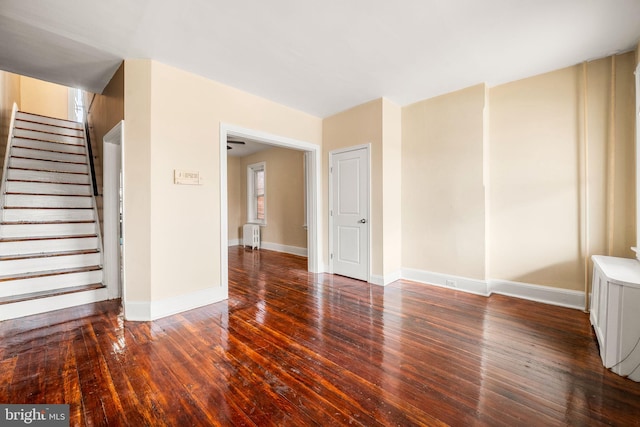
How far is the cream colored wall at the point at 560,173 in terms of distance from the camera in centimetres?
280

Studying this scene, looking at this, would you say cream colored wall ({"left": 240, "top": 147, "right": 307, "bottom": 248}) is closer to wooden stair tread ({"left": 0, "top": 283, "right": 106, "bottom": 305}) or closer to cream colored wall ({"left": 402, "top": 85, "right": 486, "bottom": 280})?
cream colored wall ({"left": 402, "top": 85, "right": 486, "bottom": 280})

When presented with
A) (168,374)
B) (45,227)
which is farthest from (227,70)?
(45,227)

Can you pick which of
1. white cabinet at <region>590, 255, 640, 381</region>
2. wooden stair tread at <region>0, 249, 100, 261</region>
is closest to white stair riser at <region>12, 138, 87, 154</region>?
wooden stair tread at <region>0, 249, 100, 261</region>

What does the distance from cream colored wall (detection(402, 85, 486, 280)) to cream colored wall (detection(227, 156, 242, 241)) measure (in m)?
5.34

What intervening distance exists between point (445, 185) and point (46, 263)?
5.30m

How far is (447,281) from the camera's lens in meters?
3.83

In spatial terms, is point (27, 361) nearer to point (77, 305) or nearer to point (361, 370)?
point (77, 305)

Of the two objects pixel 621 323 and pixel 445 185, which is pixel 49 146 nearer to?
pixel 445 185

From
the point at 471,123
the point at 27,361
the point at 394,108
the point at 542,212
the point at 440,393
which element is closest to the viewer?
the point at 440,393

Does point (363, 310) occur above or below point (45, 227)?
below

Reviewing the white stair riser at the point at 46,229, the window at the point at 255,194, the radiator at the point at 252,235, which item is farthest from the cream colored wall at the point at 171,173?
the window at the point at 255,194

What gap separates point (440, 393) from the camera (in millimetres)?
1692

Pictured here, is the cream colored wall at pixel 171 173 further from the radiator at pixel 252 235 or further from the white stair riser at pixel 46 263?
the radiator at pixel 252 235

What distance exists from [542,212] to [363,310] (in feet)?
8.16
